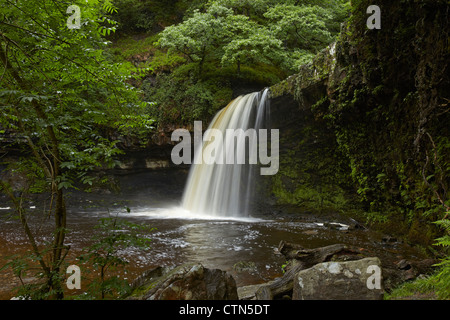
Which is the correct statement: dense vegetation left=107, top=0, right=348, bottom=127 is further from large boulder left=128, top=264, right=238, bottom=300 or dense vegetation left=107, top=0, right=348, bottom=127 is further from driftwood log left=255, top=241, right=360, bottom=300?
large boulder left=128, top=264, right=238, bottom=300

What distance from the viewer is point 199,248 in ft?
A: 22.2

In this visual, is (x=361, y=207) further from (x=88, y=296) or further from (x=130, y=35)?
(x=130, y=35)

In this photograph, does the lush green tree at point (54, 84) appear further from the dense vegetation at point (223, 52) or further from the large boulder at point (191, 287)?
the dense vegetation at point (223, 52)

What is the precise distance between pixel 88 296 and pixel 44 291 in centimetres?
52

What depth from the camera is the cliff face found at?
17.5 ft

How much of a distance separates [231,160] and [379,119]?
20.8ft

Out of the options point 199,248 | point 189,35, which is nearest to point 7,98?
point 199,248

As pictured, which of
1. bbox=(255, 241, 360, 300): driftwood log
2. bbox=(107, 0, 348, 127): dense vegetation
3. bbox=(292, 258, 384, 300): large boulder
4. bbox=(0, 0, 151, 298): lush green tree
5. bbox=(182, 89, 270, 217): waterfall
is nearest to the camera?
bbox=(0, 0, 151, 298): lush green tree

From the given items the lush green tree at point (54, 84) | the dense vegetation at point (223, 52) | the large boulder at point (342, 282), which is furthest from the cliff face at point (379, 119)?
the lush green tree at point (54, 84)

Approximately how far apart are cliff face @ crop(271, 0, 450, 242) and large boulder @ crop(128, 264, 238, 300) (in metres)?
4.19

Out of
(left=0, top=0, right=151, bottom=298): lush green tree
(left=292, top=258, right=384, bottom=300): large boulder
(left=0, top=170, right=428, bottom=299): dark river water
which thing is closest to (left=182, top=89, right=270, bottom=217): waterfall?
(left=0, top=170, right=428, bottom=299): dark river water

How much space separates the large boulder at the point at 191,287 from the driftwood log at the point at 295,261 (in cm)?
48

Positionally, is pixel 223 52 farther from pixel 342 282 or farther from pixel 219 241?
pixel 342 282
